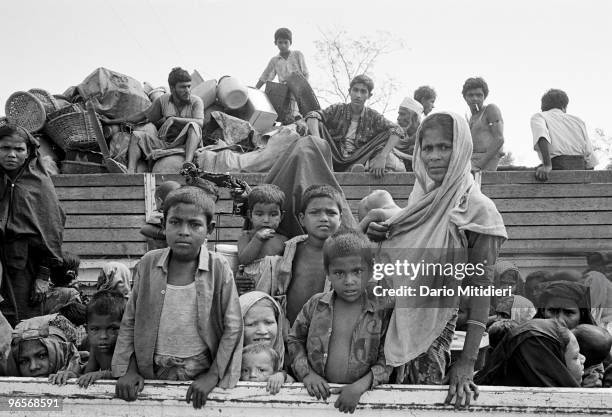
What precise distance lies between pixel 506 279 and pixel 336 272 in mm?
2783

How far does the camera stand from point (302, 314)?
2859mm

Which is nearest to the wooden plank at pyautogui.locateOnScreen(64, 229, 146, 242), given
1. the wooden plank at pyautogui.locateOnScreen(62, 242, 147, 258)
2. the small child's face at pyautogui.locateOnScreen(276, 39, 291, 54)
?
the wooden plank at pyautogui.locateOnScreen(62, 242, 147, 258)

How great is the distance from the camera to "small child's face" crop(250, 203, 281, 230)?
3.81 metres

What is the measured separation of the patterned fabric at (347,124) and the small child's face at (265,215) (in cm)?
361

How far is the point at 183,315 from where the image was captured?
2744mm

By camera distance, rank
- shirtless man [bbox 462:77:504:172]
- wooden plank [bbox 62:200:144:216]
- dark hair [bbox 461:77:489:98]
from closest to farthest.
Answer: wooden plank [bbox 62:200:144:216] → shirtless man [bbox 462:77:504:172] → dark hair [bbox 461:77:489:98]

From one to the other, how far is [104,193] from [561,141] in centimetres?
492

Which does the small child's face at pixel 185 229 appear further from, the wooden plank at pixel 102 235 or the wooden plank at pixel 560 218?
the wooden plank at pixel 560 218

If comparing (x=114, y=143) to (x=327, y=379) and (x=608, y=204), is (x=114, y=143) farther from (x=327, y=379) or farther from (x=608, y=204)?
(x=327, y=379)

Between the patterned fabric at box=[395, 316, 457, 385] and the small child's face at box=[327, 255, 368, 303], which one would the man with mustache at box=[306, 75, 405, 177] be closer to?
the small child's face at box=[327, 255, 368, 303]

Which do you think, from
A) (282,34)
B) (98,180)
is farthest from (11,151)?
(282,34)

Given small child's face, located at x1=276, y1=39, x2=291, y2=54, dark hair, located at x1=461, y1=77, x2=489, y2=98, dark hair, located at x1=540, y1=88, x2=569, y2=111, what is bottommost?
dark hair, located at x1=540, y1=88, x2=569, y2=111

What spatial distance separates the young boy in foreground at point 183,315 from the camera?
271 centimetres

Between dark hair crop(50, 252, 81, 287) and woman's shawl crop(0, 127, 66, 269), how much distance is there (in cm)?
28
